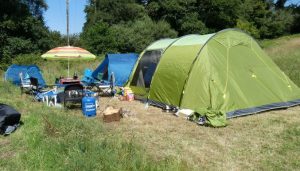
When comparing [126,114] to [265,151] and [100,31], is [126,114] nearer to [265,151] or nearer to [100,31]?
[265,151]

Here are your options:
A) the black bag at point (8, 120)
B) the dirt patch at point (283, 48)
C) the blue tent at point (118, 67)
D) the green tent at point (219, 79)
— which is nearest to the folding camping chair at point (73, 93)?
the green tent at point (219, 79)

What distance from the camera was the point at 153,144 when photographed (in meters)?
6.36

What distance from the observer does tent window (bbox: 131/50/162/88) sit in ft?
35.9

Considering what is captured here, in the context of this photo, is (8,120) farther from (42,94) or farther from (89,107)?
(42,94)

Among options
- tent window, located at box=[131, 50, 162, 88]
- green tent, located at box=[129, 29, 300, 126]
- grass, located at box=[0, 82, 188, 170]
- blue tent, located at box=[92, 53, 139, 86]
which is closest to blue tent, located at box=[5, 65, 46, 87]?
blue tent, located at box=[92, 53, 139, 86]

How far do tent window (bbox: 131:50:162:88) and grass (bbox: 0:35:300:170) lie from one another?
230 centimetres

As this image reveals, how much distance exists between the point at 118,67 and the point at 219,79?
7.03m

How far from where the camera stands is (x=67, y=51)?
13.0m

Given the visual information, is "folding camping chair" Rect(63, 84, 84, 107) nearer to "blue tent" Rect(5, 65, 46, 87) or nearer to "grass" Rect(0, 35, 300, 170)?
"grass" Rect(0, 35, 300, 170)

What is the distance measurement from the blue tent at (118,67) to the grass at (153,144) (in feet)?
19.3

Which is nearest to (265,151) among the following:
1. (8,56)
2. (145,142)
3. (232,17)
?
(145,142)

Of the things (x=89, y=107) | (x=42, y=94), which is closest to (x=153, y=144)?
(x=89, y=107)

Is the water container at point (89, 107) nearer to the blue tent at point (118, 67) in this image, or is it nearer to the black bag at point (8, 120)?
the black bag at point (8, 120)

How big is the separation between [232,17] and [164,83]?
120ft
